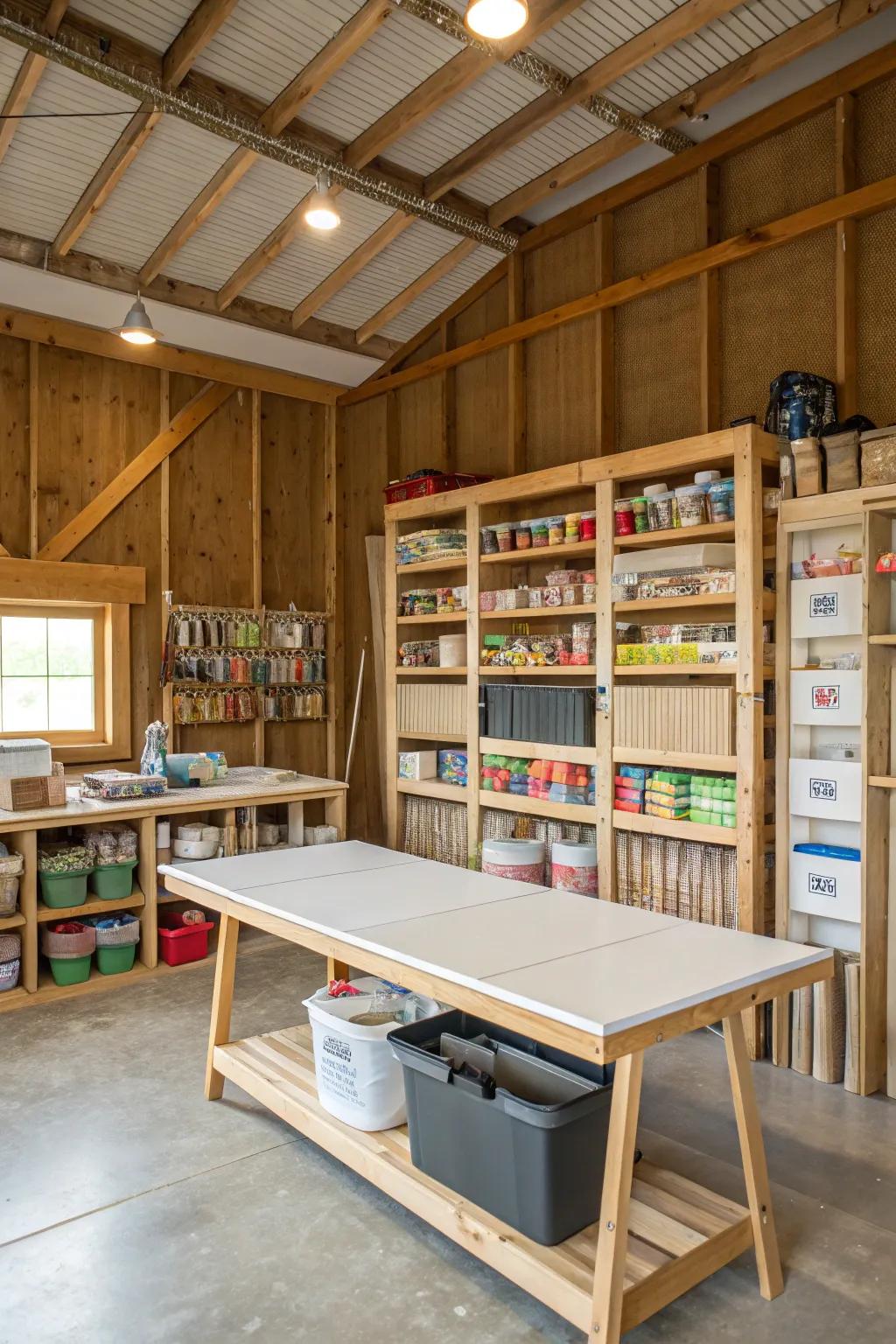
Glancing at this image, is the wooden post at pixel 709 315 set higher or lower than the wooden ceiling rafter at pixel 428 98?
lower

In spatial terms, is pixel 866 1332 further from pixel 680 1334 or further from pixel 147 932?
pixel 147 932

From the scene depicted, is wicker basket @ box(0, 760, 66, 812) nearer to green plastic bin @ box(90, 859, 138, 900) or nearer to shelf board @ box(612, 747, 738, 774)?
green plastic bin @ box(90, 859, 138, 900)

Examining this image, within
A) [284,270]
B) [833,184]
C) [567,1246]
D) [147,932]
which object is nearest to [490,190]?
[284,270]

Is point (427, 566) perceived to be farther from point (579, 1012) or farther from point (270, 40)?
point (579, 1012)

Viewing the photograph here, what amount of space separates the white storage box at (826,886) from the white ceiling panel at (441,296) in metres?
3.99

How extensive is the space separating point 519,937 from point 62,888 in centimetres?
287

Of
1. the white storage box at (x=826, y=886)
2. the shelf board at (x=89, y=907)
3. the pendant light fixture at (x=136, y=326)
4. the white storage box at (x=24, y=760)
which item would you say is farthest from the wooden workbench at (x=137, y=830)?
the white storage box at (x=826, y=886)

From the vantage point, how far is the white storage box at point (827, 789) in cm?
362

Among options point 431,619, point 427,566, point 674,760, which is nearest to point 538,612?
point 431,619

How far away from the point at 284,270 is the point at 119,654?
8.27ft

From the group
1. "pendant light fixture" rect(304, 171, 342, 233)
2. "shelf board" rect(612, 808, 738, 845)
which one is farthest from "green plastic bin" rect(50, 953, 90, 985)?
"pendant light fixture" rect(304, 171, 342, 233)

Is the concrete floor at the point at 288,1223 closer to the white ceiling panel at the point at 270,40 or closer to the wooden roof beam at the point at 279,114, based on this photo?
the wooden roof beam at the point at 279,114

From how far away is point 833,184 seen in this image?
13.8 ft

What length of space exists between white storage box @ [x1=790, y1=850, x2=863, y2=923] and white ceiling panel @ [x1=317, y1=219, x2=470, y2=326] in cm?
403
